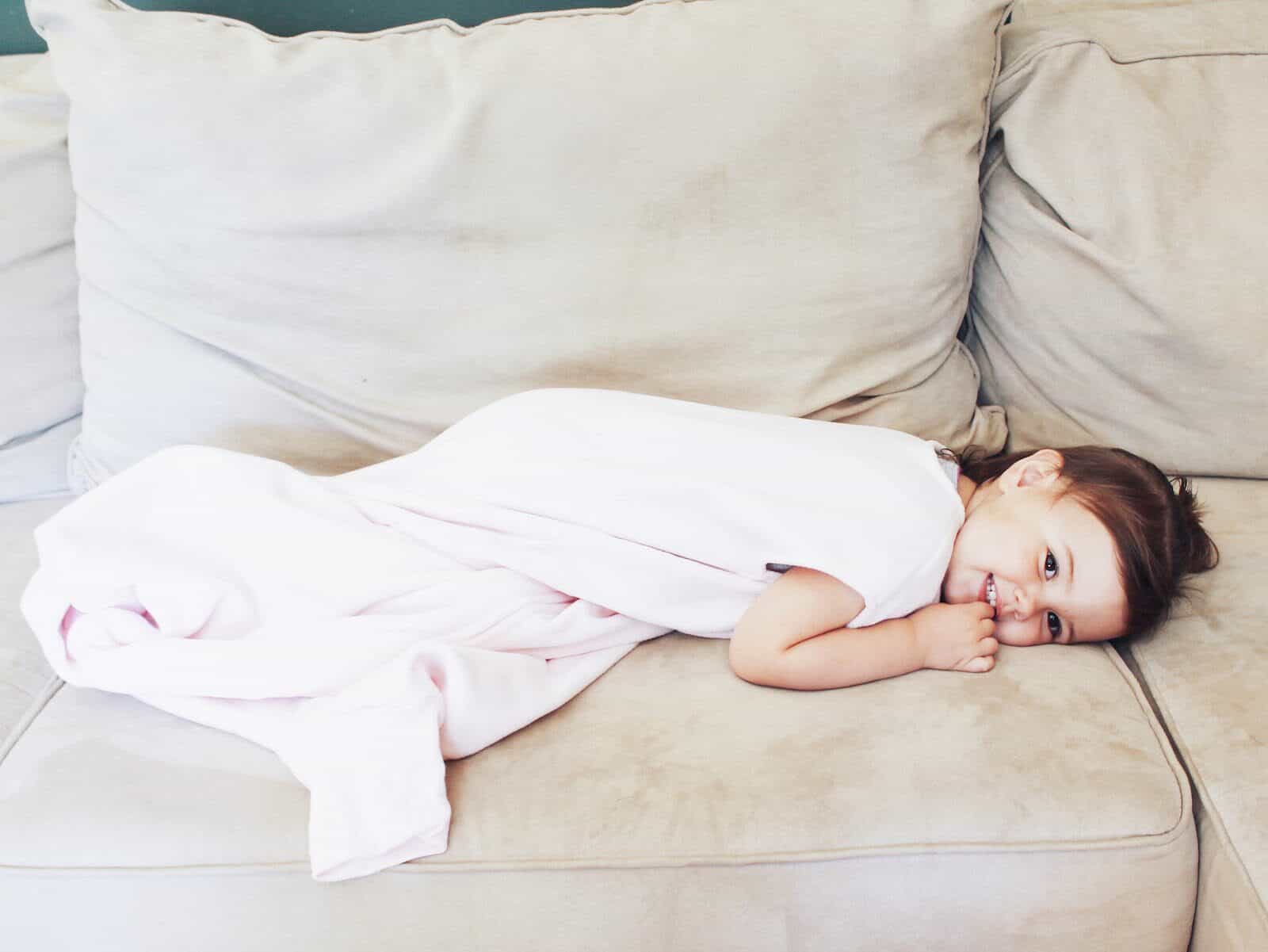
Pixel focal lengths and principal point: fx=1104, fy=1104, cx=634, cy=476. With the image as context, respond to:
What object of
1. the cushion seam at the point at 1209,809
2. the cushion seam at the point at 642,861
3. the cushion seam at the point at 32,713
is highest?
the cushion seam at the point at 1209,809

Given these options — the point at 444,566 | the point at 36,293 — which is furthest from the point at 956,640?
the point at 36,293

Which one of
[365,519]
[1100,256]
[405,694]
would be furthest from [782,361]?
[405,694]

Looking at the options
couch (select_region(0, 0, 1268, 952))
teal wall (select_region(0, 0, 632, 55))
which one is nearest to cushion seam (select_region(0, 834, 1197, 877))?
couch (select_region(0, 0, 1268, 952))

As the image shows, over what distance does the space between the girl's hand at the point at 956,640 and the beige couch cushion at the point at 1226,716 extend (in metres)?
0.17

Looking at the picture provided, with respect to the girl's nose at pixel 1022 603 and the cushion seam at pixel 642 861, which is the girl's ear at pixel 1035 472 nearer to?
the girl's nose at pixel 1022 603

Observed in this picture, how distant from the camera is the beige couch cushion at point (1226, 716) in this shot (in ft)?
2.97

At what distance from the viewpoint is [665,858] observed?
2.98 ft

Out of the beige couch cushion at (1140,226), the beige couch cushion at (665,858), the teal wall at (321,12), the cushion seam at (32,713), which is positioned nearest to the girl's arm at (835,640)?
the beige couch cushion at (665,858)

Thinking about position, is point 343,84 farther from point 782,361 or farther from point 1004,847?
point 1004,847

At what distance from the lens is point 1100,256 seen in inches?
53.1

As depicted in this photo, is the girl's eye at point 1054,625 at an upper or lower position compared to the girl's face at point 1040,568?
lower

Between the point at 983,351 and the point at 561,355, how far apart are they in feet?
1.95

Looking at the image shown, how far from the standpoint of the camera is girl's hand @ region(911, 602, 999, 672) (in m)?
1.11

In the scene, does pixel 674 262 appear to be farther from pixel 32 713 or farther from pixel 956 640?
pixel 32 713
